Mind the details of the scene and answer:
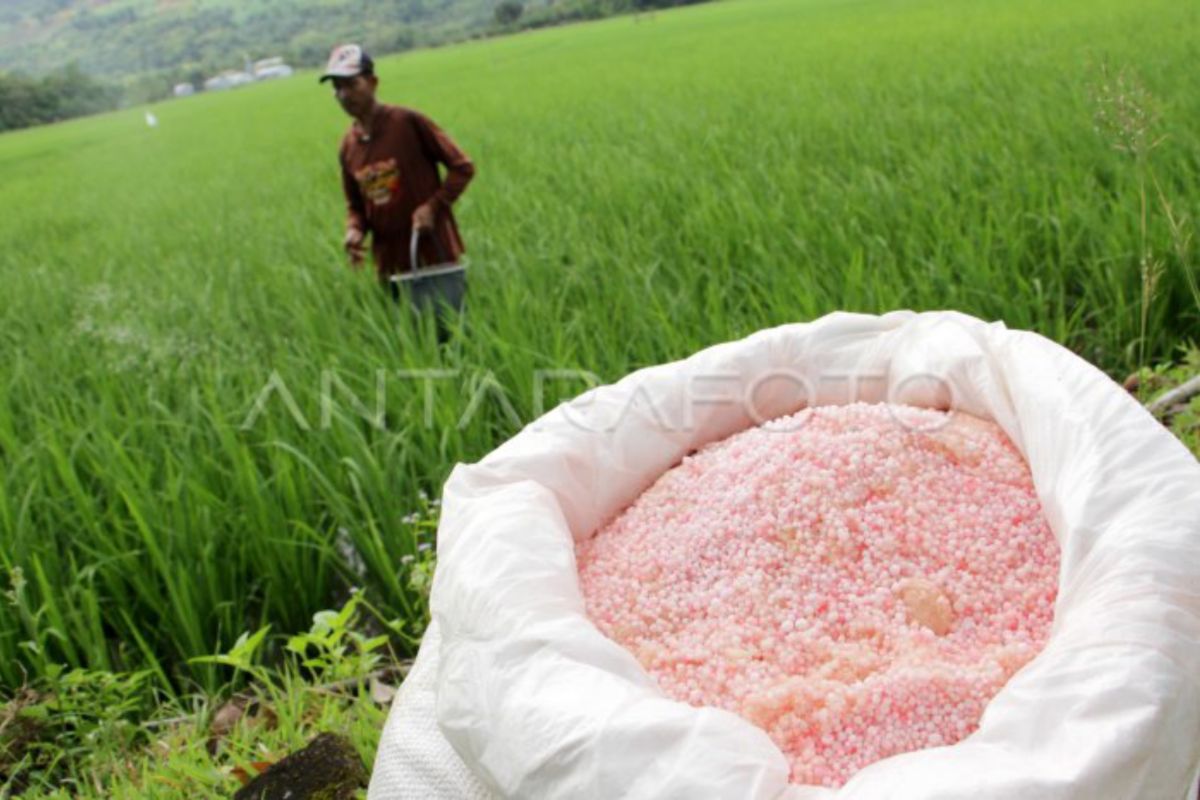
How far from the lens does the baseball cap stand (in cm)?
321

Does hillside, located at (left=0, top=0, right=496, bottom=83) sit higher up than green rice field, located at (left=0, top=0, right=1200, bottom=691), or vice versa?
hillside, located at (left=0, top=0, right=496, bottom=83)

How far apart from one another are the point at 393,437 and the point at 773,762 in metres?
1.58

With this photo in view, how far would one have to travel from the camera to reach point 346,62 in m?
3.23

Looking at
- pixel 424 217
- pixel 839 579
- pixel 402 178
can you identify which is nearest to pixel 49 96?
pixel 402 178

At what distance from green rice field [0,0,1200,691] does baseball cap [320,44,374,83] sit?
61 centimetres

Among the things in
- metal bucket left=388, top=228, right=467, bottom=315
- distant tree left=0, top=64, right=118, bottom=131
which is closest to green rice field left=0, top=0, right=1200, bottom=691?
metal bucket left=388, top=228, right=467, bottom=315

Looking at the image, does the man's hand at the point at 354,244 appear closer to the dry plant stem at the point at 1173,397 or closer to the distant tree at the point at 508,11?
the dry plant stem at the point at 1173,397

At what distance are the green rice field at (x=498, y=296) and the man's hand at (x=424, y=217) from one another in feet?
0.85

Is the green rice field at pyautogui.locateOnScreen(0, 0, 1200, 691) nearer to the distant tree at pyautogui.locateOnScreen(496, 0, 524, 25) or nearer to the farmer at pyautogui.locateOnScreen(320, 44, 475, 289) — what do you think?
the farmer at pyautogui.locateOnScreen(320, 44, 475, 289)

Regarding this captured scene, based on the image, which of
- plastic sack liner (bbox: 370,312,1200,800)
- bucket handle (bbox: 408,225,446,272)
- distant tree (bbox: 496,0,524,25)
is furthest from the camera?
distant tree (bbox: 496,0,524,25)

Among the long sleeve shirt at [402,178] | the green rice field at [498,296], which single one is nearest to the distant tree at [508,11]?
the green rice field at [498,296]

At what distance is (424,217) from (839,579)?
231 centimetres

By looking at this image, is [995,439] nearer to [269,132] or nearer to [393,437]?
[393,437]

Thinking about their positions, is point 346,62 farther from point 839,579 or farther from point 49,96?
point 49,96
